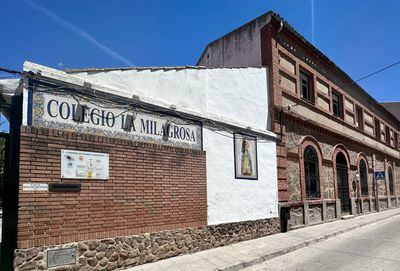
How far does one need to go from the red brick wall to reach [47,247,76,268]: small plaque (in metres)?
0.16

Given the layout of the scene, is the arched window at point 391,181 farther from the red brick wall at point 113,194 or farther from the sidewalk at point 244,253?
the red brick wall at point 113,194

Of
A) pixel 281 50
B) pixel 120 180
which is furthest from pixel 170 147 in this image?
pixel 281 50

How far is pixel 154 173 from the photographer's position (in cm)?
826

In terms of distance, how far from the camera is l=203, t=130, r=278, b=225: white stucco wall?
992 centimetres

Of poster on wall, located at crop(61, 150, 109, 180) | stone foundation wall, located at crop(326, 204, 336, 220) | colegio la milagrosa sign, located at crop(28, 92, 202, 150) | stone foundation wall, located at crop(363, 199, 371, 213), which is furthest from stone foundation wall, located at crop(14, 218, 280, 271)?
stone foundation wall, located at crop(363, 199, 371, 213)

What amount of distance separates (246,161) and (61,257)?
6448 mm

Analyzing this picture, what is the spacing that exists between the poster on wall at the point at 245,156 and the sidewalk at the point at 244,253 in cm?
199

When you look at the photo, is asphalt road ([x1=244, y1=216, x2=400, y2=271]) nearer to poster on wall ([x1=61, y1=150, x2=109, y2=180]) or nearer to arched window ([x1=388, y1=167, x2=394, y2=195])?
poster on wall ([x1=61, y1=150, x2=109, y2=180])

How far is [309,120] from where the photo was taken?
1530cm

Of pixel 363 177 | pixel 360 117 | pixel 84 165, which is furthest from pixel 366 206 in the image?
pixel 84 165

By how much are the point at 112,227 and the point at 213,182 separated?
Result: 3.51 metres

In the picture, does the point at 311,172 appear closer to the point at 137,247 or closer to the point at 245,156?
the point at 245,156

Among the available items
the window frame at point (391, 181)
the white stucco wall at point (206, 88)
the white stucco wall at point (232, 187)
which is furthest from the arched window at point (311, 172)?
the window frame at point (391, 181)

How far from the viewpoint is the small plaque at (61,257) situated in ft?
20.1
